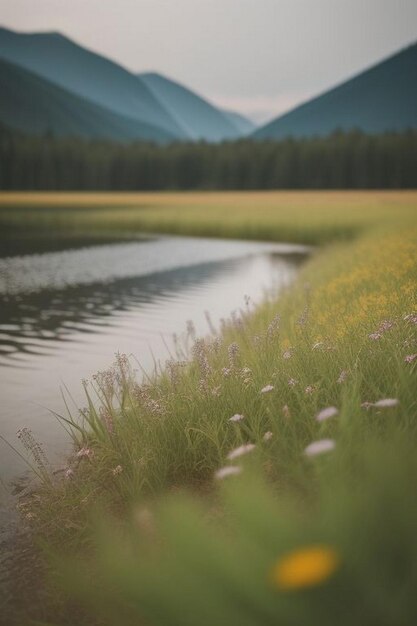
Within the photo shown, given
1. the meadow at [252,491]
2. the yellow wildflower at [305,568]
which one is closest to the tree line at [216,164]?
the meadow at [252,491]

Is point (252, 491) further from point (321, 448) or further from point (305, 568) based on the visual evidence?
point (321, 448)

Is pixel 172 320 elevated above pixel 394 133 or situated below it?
below

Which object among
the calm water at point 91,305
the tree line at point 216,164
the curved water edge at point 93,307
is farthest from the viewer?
the tree line at point 216,164

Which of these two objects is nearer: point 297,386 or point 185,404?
point 297,386

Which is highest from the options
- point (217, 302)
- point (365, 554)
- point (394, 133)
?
point (394, 133)

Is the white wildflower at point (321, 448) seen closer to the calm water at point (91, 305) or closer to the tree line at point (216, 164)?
the calm water at point (91, 305)

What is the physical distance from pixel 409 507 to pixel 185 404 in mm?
3618

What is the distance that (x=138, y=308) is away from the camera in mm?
15258

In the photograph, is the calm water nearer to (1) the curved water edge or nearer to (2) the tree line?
(1) the curved water edge

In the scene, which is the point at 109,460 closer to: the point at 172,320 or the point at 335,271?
the point at 172,320

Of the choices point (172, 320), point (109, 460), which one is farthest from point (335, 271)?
point (109, 460)

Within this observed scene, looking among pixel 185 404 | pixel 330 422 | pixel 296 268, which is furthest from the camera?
pixel 296 268

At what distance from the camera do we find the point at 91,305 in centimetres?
1552

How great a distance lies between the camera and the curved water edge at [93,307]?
777 cm
